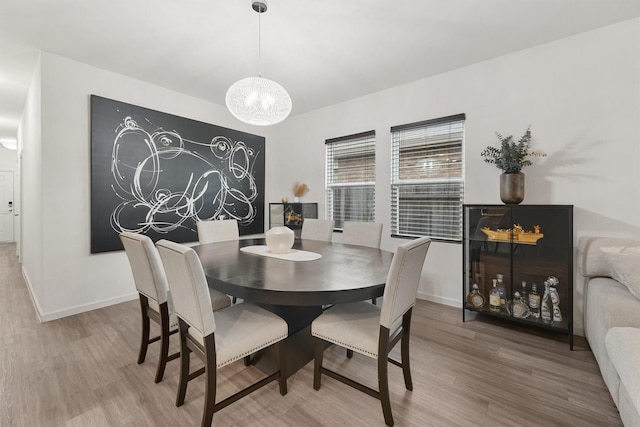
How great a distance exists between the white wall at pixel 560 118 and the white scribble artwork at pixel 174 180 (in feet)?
8.31

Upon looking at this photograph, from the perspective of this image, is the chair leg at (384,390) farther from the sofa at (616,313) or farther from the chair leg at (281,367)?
the sofa at (616,313)

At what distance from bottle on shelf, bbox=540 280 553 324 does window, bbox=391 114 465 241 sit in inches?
34.5

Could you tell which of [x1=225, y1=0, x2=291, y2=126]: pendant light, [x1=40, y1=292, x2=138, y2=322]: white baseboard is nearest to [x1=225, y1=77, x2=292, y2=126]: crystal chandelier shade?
[x1=225, y1=0, x2=291, y2=126]: pendant light

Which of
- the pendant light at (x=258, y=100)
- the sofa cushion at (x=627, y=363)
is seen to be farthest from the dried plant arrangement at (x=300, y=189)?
the sofa cushion at (x=627, y=363)

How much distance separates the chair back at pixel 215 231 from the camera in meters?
2.95

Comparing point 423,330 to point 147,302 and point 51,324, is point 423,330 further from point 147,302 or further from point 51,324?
point 51,324

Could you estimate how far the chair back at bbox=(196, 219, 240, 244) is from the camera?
2.95 m

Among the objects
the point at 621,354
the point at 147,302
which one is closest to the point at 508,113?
the point at 621,354

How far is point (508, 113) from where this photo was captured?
2768mm

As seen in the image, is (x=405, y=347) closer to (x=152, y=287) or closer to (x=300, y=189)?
(x=152, y=287)

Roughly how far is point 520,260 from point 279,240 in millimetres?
2225

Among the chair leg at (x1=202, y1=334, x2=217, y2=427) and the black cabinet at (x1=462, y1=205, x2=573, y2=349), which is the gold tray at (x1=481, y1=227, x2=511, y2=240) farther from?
the chair leg at (x1=202, y1=334, x2=217, y2=427)

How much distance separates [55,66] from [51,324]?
2542 millimetres

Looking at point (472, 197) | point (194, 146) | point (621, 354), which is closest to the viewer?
point (621, 354)
